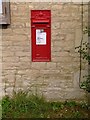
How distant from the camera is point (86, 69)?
6770 mm

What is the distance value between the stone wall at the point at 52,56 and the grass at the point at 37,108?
147mm

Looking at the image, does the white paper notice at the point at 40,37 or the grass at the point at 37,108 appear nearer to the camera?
the grass at the point at 37,108

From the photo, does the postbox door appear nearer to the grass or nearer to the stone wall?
the stone wall

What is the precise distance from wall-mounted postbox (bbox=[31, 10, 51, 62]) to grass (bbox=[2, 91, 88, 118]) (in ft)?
2.52

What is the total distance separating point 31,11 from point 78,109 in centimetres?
202

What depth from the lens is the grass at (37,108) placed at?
20.9ft

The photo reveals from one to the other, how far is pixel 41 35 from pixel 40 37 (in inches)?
1.7

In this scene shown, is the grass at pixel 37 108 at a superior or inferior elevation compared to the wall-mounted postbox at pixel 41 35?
inferior

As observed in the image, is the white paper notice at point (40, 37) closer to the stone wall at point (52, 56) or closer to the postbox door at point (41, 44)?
the postbox door at point (41, 44)

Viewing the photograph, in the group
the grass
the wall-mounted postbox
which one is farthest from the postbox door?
the grass

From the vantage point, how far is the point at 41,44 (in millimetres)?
6688

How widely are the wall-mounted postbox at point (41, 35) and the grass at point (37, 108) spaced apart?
0.77 m

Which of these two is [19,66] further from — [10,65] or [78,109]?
[78,109]

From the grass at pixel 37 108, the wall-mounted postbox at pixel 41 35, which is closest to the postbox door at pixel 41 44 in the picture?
the wall-mounted postbox at pixel 41 35
